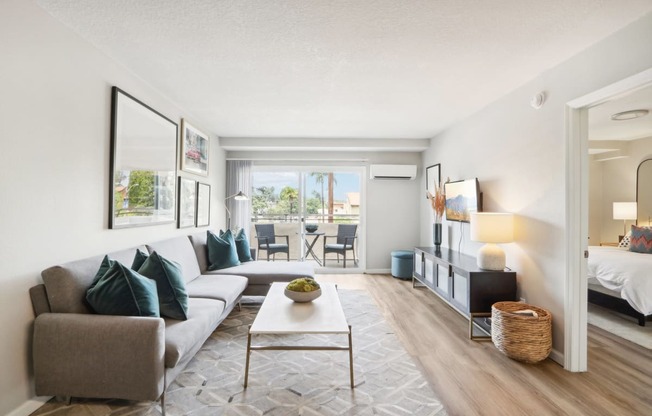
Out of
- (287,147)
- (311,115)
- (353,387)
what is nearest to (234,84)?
(311,115)

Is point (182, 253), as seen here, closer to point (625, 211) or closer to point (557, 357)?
point (557, 357)

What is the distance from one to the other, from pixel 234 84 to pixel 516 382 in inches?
135

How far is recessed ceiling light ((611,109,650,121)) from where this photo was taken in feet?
12.5

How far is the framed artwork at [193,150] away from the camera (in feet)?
12.7

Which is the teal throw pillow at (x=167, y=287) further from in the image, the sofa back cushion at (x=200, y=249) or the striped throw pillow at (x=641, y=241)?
the striped throw pillow at (x=641, y=241)

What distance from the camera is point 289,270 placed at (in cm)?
382

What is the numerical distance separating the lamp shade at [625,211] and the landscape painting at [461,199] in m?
3.25

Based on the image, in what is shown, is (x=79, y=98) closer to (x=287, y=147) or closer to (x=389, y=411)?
(x=389, y=411)

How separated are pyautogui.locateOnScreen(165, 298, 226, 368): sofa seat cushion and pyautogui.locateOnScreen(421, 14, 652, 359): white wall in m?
2.78

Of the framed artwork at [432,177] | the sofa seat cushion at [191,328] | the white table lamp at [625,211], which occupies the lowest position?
the sofa seat cushion at [191,328]

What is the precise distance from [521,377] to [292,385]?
66.1 inches

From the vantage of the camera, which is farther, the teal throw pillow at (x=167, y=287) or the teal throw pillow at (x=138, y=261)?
the teal throw pillow at (x=138, y=261)

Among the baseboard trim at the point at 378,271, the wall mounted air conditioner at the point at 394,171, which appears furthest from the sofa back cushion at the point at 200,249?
the wall mounted air conditioner at the point at 394,171

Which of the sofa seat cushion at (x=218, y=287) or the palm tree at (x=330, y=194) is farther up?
the palm tree at (x=330, y=194)
